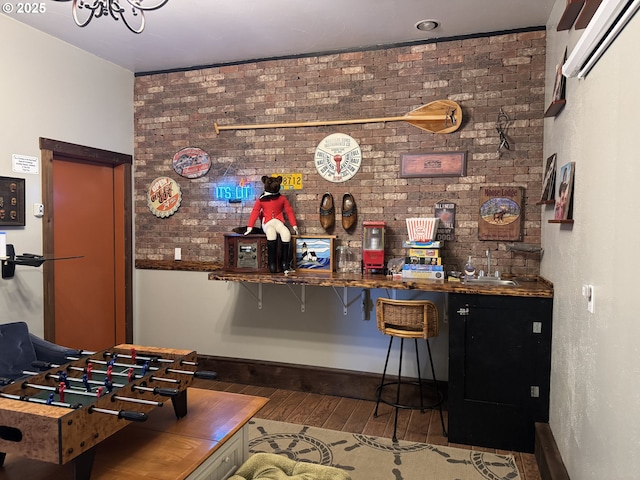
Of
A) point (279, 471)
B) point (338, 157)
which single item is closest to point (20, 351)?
point (279, 471)

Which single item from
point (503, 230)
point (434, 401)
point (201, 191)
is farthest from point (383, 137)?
point (434, 401)

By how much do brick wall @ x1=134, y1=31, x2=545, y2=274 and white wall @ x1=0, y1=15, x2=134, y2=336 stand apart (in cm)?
52

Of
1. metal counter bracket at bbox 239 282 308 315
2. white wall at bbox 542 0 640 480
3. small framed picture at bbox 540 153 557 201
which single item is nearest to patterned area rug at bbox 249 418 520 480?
white wall at bbox 542 0 640 480

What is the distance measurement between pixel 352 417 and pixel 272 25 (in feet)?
9.48

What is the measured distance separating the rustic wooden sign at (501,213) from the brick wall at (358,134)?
0.05 metres

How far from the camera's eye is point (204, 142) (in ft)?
13.6

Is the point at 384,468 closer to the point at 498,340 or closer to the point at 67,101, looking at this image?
the point at 498,340

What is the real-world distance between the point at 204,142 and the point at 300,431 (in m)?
2.56

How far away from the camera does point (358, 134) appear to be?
3697 millimetres

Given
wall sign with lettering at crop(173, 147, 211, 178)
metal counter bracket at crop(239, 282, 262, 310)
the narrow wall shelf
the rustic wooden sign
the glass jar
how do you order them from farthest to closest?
wall sign with lettering at crop(173, 147, 211, 178)
metal counter bracket at crop(239, 282, 262, 310)
the glass jar
the rustic wooden sign
the narrow wall shelf

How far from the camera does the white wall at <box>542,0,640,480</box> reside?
1.41 m

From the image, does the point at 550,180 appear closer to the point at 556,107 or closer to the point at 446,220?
the point at 556,107

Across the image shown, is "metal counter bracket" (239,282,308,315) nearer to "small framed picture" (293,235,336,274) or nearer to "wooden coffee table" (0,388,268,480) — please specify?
"small framed picture" (293,235,336,274)

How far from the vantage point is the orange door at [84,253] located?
3.77 m
